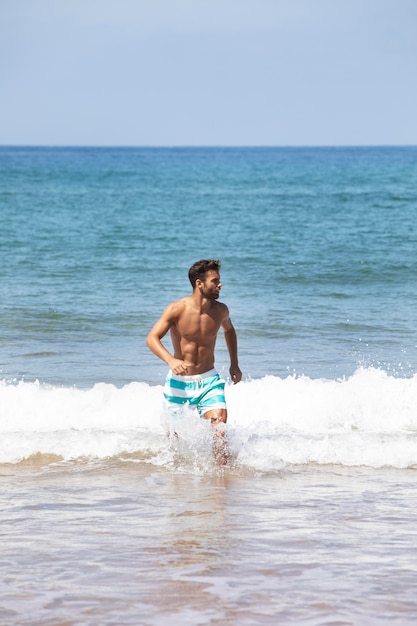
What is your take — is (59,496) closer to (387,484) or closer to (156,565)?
A: (156,565)

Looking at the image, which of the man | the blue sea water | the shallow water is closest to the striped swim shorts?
the man

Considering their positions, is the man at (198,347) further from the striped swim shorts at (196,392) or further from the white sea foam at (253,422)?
the white sea foam at (253,422)

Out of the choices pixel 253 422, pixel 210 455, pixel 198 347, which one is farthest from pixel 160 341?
pixel 253 422

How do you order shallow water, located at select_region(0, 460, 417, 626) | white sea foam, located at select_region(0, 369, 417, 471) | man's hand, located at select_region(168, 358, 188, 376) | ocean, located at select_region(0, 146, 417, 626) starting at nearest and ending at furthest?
shallow water, located at select_region(0, 460, 417, 626), ocean, located at select_region(0, 146, 417, 626), man's hand, located at select_region(168, 358, 188, 376), white sea foam, located at select_region(0, 369, 417, 471)

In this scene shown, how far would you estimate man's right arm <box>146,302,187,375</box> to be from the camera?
20.0ft

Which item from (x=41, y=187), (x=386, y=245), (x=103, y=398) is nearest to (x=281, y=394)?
(x=103, y=398)

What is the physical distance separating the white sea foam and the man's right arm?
1.75 feet

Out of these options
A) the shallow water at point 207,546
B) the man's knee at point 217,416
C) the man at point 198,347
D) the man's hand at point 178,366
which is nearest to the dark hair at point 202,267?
the man at point 198,347

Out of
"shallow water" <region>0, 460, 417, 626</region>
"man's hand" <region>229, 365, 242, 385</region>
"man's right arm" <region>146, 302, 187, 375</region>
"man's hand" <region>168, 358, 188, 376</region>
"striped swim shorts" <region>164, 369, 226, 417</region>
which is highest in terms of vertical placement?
"man's right arm" <region>146, 302, 187, 375</region>

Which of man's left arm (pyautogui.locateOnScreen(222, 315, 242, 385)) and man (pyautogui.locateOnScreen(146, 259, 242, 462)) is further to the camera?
man's left arm (pyautogui.locateOnScreen(222, 315, 242, 385))

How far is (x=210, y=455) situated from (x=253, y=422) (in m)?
1.81

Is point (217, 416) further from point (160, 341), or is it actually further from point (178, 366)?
point (160, 341)

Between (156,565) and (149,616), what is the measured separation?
2.08ft

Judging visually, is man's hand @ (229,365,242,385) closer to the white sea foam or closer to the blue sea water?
the white sea foam
